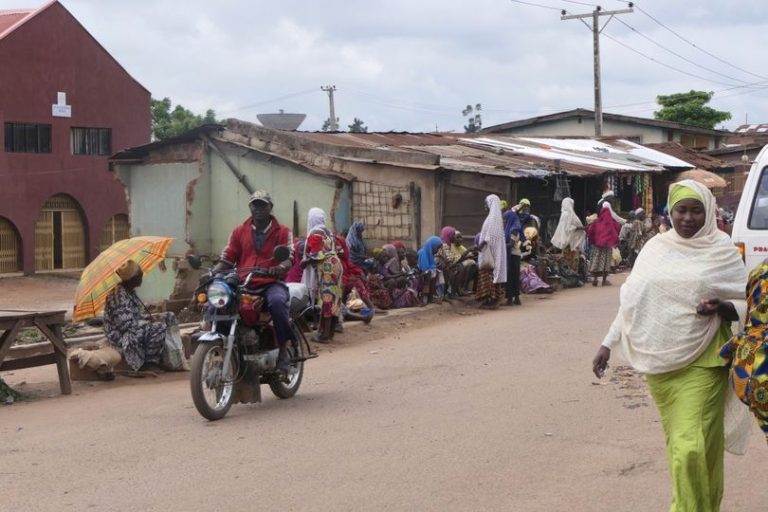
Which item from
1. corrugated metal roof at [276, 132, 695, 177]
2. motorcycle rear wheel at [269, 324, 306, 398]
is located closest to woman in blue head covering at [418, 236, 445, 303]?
corrugated metal roof at [276, 132, 695, 177]

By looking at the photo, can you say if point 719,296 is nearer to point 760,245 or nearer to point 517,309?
point 760,245

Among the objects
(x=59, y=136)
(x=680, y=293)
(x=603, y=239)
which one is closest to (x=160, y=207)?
(x=603, y=239)

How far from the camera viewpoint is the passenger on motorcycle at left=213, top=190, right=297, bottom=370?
27.3 feet

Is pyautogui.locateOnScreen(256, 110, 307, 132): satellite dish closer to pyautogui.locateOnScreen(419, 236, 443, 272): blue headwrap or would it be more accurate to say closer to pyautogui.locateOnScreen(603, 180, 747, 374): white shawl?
pyautogui.locateOnScreen(419, 236, 443, 272): blue headwrap

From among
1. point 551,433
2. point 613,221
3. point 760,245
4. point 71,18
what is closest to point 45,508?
point 551,433

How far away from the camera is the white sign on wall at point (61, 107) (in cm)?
3338

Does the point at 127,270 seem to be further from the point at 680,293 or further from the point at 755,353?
the point at 755,353

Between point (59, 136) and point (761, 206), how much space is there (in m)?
29.0

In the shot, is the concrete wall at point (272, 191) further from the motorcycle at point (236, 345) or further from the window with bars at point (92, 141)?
the window with bars at point (92, 141)

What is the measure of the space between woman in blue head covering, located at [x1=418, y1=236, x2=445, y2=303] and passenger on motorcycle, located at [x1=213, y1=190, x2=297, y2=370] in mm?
7869

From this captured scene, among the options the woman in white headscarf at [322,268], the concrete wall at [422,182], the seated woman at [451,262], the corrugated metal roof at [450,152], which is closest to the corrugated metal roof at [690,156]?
the corrugated metal roof at [450,152]

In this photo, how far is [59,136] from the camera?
33.8m

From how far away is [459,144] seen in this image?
27312 millimetres

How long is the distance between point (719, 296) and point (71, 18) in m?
32.8
